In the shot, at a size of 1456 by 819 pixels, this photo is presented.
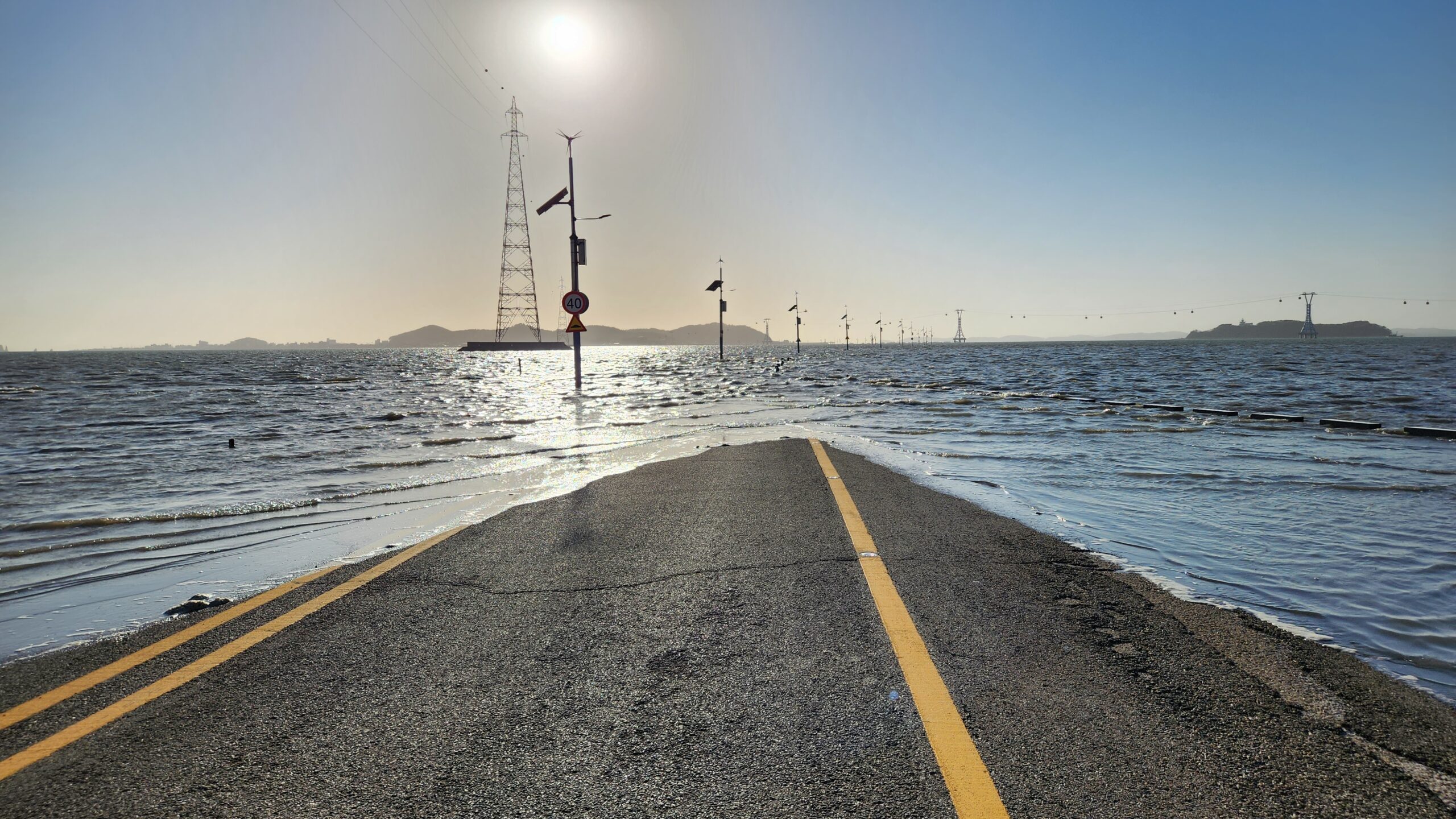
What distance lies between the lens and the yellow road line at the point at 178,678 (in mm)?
2482

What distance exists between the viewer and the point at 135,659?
3.40m

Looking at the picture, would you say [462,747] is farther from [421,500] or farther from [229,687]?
[421,500]

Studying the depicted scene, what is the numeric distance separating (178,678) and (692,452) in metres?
8.44

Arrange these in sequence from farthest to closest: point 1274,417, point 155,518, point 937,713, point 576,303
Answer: point 576,303
point 1274,417
point 155,518
point 937,713

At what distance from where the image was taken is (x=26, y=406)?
2425cm

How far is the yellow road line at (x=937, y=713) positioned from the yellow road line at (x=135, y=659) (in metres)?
3.48

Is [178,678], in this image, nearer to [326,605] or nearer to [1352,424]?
[326,605]

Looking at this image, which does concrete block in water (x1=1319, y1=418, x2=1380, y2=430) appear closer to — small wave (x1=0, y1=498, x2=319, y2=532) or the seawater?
the seawater

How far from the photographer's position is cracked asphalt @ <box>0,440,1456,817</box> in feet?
7.27

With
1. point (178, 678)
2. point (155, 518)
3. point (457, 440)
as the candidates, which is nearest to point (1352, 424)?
point (457, 440)

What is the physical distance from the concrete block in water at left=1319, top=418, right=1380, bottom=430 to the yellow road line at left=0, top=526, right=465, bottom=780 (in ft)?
60.1

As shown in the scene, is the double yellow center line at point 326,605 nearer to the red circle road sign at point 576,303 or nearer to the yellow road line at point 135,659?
the yellow road line at point 135,659

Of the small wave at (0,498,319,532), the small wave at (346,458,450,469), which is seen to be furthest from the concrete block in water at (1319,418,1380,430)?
the small wave at (0,498,319,532)

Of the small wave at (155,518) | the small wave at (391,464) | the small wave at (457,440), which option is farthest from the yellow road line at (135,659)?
the small wave at (457,440)
